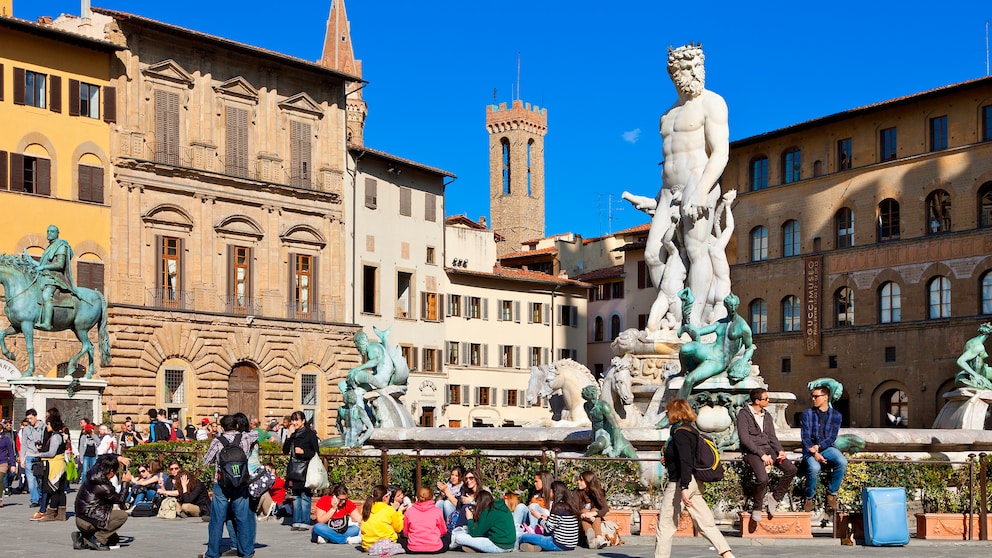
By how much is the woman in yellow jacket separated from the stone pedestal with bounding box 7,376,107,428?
11.4m

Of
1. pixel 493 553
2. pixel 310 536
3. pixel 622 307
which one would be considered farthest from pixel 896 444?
pixel 622 307

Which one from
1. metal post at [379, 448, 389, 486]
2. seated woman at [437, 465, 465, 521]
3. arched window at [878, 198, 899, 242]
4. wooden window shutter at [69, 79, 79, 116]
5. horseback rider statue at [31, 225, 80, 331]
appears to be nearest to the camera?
seated woman at [437, 465, 465, 521]

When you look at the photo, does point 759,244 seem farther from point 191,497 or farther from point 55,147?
point 191,497

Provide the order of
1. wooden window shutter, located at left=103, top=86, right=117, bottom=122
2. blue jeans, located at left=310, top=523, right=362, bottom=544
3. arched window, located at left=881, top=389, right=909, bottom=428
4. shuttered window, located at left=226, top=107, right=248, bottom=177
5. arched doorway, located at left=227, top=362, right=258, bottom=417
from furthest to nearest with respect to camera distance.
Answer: arched window, located at left=881, top=389, right=909, bottom=428
shuttered window, located at left=226, top=107, right=248, bottom=177
arched doorway, located at left=227, top=362, right=258, bottom=417
wooden window shutter, located at left=103, top=86, right=117, bottom=122
blue jeans, located at left=310, top=523, right=362, bottom=544

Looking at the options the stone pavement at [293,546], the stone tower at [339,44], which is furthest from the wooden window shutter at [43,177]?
the stone tower at [339,44]

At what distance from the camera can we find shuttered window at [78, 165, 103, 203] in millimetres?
44625

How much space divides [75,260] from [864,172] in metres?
29.6

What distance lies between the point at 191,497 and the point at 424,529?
573cm

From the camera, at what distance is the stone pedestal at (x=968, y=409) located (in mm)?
21312

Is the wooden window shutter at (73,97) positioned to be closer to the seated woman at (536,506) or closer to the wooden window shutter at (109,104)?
the wooden window shutter at (109,104)

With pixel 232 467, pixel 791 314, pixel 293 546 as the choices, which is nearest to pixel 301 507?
pixel 293 546

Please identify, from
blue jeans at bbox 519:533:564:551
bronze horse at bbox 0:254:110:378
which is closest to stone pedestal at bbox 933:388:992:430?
blue jeans at bbox 519:533:564:551

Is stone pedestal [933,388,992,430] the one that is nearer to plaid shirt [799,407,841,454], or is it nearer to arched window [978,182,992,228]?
plaid shirt [799,407,841,454]

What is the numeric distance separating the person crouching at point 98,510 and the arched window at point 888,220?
44011mm
